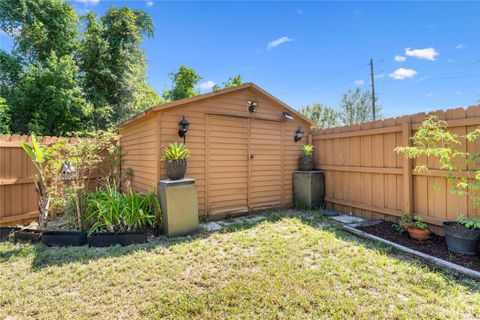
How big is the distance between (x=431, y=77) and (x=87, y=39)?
2280 centimetres

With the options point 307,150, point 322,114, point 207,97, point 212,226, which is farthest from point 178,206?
point 322,114

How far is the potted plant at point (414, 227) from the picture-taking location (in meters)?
3.94

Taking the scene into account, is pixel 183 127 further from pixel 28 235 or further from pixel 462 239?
pixel 462 239

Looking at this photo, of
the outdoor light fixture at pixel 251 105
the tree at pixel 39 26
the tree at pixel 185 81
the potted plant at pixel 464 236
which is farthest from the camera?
the tree at pixel 185 81

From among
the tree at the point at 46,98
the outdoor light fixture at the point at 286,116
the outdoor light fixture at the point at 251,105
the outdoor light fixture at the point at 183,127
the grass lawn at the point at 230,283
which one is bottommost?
the grass lawn at the point at 230,283

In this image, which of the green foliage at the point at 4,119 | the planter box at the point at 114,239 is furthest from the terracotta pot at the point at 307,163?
the green foliage at the point at 4,119

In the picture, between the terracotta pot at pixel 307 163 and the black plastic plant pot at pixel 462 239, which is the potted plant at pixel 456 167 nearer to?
the black plastic plant pot at pixel 462 239

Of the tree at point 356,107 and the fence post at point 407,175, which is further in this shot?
the tree at point 356,107

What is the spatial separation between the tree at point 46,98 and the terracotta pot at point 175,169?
8467 millimetres

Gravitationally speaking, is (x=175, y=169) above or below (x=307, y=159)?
below

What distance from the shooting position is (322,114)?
21312 millimetres

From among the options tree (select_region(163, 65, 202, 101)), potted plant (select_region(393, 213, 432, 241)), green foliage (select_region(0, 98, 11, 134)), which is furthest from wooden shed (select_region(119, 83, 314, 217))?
tree (select_region(163, 65, 202, 101))

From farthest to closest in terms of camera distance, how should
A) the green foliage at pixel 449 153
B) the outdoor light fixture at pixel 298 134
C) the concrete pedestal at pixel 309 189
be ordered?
the outdoor light fixture at pixel 298 134
the concrete pedestal at pixel 309 189
the green foliage at pixel 449 153

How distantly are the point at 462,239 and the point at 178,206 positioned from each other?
4.42m
